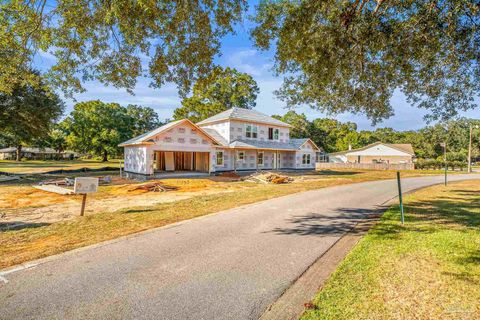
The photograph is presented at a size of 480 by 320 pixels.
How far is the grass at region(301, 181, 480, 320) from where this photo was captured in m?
3.39

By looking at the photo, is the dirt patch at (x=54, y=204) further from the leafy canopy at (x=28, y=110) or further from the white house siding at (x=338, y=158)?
the white house siding at (x=338, y=158)

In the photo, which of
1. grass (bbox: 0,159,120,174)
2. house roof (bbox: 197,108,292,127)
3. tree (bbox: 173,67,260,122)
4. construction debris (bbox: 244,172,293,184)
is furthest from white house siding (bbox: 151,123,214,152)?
tree (bbox: 173,67,260,122)

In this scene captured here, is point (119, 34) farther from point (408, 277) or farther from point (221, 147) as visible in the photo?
point (221, 147)

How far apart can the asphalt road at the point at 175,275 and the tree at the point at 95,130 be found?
160 ft

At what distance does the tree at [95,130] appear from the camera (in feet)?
165

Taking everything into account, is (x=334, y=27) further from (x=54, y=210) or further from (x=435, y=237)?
(x=54, y=210)

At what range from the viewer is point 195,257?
527 cm

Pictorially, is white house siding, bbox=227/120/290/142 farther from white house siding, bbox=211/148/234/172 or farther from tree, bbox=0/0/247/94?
tree, bbox=0/0/247/94

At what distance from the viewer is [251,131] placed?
32.1 m

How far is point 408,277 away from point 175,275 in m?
3.78

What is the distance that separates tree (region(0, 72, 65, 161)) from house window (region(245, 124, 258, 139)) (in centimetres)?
1920

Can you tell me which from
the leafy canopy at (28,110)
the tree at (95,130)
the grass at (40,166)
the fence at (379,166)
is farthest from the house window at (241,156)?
the tree at (95,130)

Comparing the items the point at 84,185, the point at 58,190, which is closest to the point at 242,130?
the point at 58,190

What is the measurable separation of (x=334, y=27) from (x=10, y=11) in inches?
337
